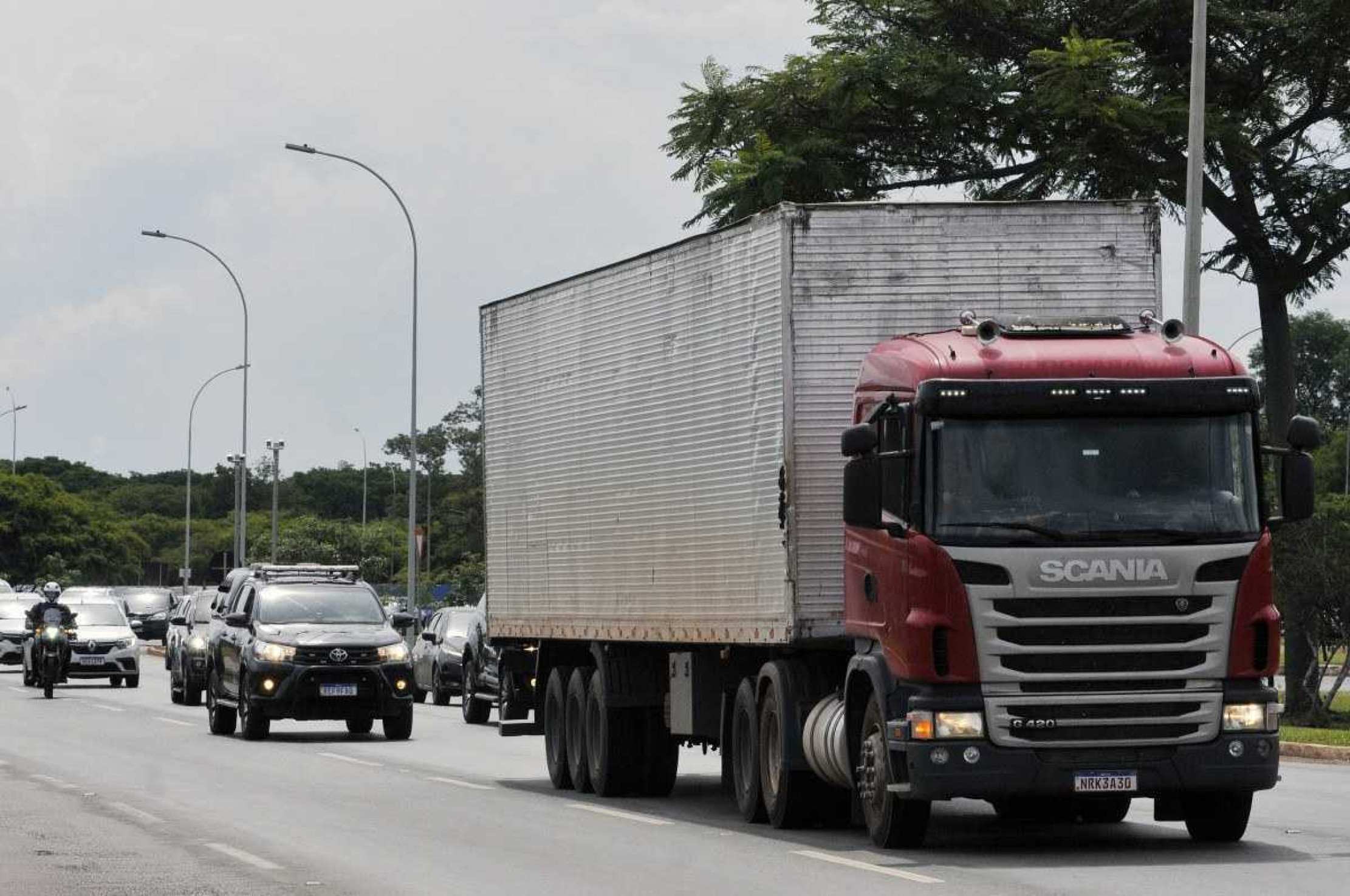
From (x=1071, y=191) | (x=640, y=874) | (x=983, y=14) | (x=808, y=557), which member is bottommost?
(x=640, y=874)

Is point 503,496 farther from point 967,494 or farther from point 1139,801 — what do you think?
point 967,494

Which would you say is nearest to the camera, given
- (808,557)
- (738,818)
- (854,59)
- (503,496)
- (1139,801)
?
(808,557)

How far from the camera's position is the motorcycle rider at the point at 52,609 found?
4322 cm

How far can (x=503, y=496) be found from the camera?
2297cm

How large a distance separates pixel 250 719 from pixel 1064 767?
17.4 metres

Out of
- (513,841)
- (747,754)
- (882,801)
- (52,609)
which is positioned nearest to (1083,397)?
(882,801)

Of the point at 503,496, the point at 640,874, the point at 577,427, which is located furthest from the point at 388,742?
the point at 640,874

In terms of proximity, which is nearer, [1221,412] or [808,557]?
[1221,412]

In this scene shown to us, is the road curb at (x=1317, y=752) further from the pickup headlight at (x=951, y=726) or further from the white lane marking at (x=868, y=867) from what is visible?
the pickup headlight at (x=951, y=726)

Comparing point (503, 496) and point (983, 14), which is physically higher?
point (983, 14)

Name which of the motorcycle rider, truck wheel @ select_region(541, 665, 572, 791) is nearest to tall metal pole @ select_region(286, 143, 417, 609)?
the motorcycle rider

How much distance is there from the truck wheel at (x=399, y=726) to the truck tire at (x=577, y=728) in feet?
28.5

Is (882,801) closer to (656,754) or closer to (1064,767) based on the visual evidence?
(1064,767)

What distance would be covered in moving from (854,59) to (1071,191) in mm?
3240
